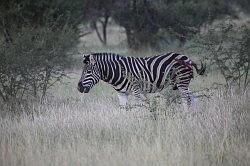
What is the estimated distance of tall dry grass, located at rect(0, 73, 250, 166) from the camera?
7.30 m

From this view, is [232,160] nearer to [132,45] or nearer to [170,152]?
[170,152]

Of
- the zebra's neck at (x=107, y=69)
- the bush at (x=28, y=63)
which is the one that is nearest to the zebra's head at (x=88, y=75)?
the zebra's neck at (x=107, y=69)

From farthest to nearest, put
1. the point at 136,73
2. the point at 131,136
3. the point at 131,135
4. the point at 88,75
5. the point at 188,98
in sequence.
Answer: the point at 136,73, the point at 88,75, the point at 188,98, the point at 131,135, the point at 131,136

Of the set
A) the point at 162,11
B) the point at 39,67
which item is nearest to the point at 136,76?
the point at 39,67

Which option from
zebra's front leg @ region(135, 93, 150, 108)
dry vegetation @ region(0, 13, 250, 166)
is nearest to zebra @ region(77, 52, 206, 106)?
zebra's front leg @ region(135, 93, 150, 108)

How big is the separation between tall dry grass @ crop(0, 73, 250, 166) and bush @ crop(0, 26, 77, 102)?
1.30 metres

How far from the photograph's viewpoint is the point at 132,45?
78.2 feet

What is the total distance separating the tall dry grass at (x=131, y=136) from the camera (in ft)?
24.0

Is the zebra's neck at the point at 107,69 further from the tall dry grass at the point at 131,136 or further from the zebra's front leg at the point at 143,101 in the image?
the tall dry grass at the point at 131,136

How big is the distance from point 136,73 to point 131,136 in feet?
12.3

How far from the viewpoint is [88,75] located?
11359mm

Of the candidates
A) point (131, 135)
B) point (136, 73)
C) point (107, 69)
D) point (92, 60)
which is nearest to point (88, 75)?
point (92, 60)

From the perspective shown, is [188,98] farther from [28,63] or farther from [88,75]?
[28,63]

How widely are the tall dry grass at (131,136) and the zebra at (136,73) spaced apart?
80cm
